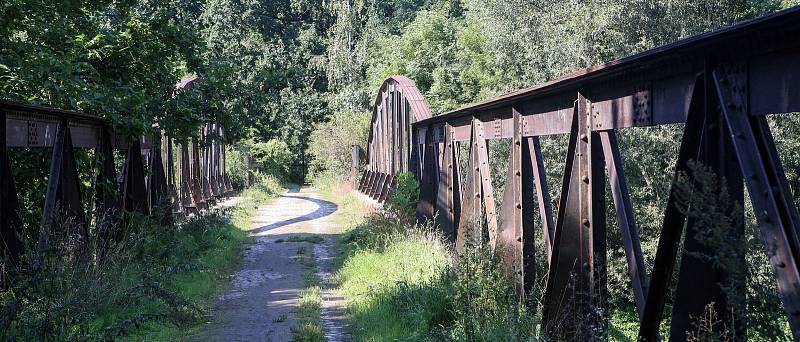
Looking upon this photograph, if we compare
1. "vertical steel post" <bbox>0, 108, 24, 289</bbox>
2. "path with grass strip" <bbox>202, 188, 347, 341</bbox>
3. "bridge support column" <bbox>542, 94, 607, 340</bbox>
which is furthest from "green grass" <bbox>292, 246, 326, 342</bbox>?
"bridge support column" <bbox>542, 94, 607, 340</bbox>

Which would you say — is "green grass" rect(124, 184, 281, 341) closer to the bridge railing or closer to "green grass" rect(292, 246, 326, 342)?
the bridge railing

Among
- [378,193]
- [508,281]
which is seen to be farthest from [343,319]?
[378,193]

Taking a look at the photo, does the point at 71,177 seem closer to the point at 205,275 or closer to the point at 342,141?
the point at 205,275

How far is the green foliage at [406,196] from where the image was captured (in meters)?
16.7

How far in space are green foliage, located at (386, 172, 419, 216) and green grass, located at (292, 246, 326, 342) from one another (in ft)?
11.6

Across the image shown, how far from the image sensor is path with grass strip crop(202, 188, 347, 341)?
28.4 ft

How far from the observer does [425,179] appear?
1569 cm

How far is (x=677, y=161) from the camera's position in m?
4.15

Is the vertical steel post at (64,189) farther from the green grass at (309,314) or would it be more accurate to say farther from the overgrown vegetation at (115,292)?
the green grass at (309,314)

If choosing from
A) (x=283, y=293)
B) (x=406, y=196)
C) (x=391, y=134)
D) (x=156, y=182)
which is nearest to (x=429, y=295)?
(x=283, y=293)

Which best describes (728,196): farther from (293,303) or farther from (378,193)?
(378,193)

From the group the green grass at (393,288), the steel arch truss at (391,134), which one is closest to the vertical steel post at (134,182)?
the green grass at (393,288)

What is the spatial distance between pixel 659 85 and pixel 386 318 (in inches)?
192

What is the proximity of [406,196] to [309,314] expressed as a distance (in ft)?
24.7
